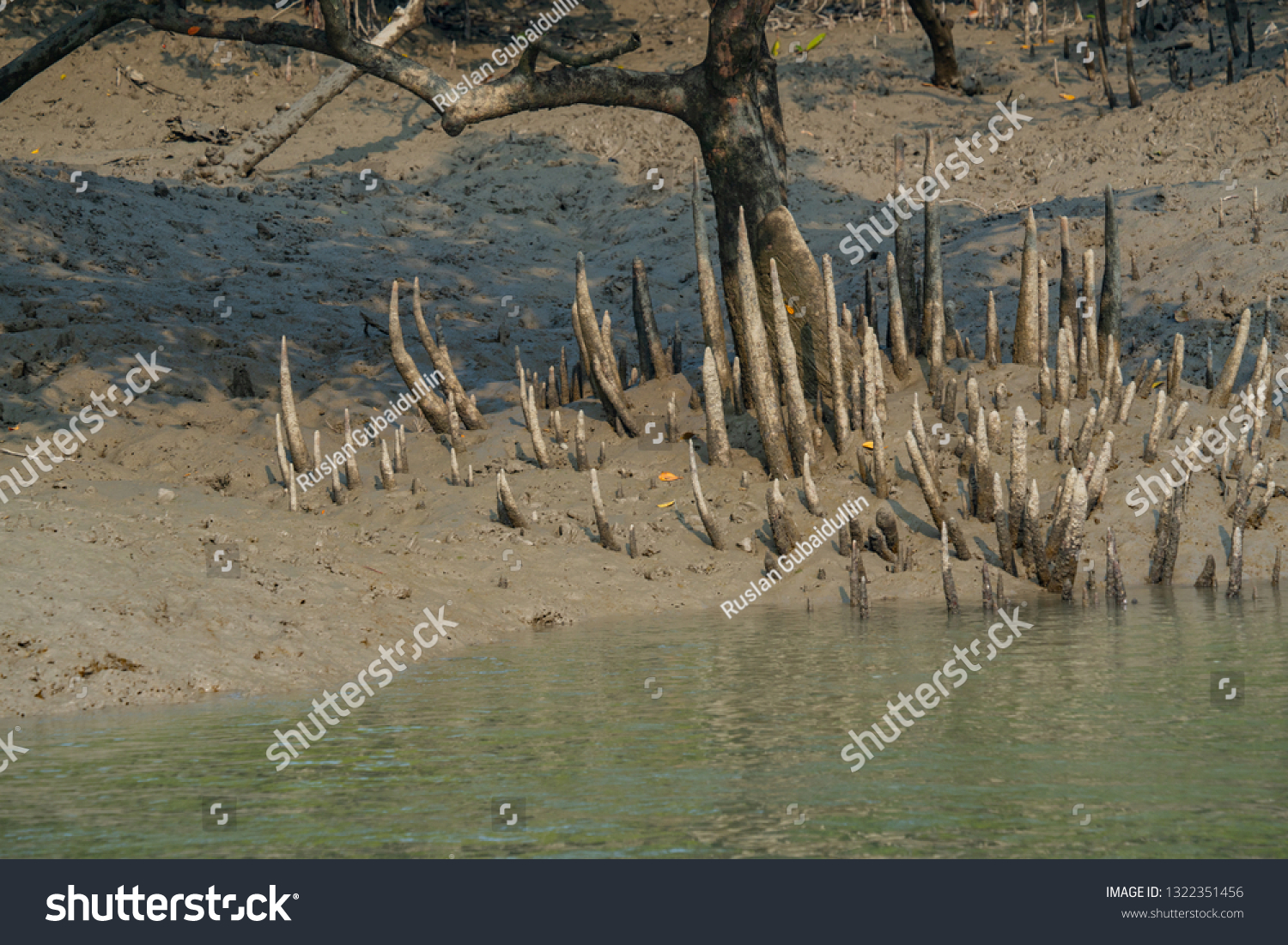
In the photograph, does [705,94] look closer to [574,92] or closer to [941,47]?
[574,92]

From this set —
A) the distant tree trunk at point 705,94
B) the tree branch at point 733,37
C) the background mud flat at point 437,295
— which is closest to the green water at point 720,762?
the background mud flat at point 437,295

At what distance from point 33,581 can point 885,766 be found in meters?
5.99

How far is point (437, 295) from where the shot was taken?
2008cm

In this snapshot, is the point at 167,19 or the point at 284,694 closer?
the point at 284,694

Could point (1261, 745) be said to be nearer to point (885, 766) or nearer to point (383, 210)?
point (885, 766)

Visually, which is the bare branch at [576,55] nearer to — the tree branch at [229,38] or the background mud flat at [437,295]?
the tree branch at [229,38]

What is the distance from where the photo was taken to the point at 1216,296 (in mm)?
16234

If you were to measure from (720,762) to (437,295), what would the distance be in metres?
15.5

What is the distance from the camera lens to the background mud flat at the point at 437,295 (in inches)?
365

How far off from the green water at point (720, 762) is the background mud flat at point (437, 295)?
1.51 metres

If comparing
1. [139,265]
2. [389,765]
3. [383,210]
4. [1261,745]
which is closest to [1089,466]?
[1261,745]

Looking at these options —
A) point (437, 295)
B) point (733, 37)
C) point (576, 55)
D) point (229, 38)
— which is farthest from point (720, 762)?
point (437, 295)

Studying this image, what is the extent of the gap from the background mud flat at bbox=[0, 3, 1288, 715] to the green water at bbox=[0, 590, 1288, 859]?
1.51 metres
